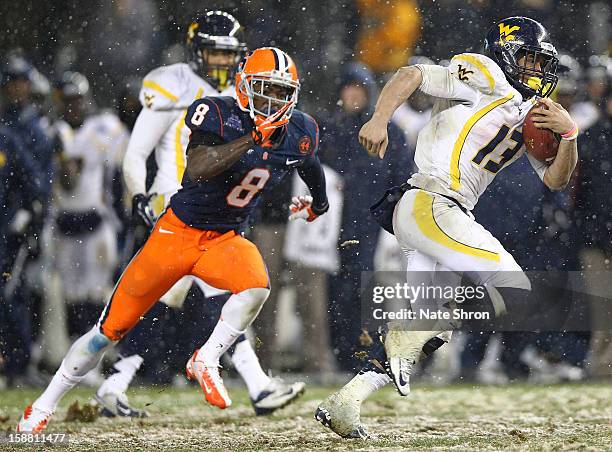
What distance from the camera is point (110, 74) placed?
20.9ft

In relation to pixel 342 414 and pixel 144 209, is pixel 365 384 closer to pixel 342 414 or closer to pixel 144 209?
pixel 342 414

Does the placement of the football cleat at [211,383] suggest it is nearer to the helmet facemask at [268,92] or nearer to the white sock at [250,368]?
the white sock at [250,368]

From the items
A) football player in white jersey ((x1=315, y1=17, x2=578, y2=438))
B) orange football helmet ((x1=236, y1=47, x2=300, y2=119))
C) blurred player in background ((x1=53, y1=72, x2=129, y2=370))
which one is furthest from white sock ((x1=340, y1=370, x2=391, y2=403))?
blurred player in background ((x1=53, y1=72, x2=129, y2=370))

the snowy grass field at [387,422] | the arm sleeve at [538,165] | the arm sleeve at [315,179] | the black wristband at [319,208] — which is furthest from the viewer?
the black wristband at [319,208]

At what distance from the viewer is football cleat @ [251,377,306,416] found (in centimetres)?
575

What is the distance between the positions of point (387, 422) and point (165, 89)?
1773 mm

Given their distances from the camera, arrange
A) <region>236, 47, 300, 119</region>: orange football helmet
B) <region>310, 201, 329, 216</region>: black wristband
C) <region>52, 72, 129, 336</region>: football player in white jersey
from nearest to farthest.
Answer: <region>236, 47, 300, 119</region>: orange football helmet, <region>310, 201, 329, 216</region>: black wristband, <region>52, 72, 129, 336</region>: football player in white jersey

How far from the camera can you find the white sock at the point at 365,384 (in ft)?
16.0

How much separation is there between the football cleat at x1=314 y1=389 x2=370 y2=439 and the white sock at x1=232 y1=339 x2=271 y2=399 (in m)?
0.94

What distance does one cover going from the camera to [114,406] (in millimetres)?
5770

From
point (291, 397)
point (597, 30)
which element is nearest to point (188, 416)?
point (291, 397)

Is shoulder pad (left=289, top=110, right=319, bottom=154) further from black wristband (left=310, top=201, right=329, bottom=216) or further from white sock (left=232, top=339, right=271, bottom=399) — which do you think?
white sock (left=232, top=339, right=271, bottom=399)

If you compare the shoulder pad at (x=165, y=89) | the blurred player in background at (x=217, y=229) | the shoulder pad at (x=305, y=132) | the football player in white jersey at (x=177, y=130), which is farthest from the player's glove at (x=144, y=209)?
the shoulder pad at (x=305, y=132)

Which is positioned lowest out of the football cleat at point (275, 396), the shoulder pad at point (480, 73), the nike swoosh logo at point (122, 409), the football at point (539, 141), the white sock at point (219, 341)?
the nike swoosh logo at point (122, 409)
